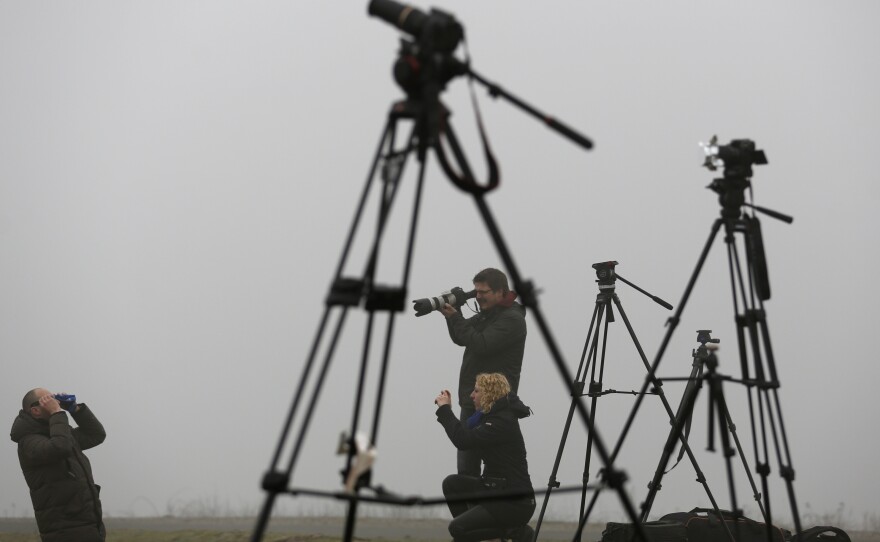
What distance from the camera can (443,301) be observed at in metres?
5.33

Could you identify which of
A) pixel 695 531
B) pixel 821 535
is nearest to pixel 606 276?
pixel 695 531

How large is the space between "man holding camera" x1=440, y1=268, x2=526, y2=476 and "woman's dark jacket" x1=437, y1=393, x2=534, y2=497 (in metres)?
0.20

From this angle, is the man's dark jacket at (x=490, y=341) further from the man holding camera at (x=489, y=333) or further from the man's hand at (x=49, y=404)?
the man's hand at (x=49, y=404)

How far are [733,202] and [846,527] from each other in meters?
5.93

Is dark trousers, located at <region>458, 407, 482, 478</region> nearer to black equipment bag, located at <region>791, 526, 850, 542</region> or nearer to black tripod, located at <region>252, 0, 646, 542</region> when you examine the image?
black equipment bag, located at <region>791, 526, 850, 542</region>

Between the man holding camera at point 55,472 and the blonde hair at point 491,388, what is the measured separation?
2089mm

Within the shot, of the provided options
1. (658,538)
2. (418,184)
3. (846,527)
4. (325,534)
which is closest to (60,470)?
(325,534)

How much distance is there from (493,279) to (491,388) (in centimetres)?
67

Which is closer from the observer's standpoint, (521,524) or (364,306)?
(364,306)

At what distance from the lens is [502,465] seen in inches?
192

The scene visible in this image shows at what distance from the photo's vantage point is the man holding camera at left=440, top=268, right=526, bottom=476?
516cm

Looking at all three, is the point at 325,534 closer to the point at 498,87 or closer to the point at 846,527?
the point at 846,527

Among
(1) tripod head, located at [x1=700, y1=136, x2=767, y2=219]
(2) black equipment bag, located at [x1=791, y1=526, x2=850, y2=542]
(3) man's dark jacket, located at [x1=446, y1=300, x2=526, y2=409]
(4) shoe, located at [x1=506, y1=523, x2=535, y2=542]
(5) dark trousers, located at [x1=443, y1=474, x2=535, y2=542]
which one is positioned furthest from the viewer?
(3) man's dark jacket, located at [x1=446, y1=300, x2=526, y2=409]

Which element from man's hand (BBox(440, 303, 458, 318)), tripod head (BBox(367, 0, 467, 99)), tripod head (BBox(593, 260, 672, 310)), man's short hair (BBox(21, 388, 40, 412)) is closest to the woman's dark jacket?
man's hand (BBox(440, 303, 458, 318))
